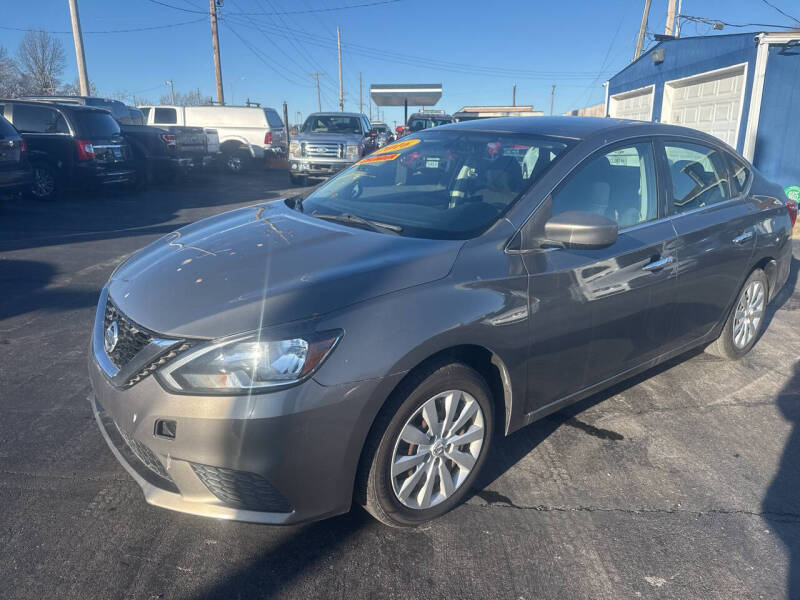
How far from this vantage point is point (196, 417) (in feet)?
7.06

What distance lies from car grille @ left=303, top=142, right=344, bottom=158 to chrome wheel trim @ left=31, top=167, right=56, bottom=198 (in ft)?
19.9

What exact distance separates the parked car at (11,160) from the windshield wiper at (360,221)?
8.76 metres

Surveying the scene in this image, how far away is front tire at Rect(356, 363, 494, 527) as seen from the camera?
2.42 m

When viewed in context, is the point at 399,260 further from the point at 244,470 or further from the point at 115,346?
the point at 115,346

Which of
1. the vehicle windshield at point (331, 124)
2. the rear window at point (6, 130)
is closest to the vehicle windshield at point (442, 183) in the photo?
the rear window at point (6, 130)

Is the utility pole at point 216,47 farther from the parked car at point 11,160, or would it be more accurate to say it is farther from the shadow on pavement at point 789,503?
the shadow on pavement at point 789,503

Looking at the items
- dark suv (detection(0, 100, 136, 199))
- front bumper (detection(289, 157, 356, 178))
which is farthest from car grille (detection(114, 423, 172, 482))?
front bumper (detection(289, 157, 356, 178))

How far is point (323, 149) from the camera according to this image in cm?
1582

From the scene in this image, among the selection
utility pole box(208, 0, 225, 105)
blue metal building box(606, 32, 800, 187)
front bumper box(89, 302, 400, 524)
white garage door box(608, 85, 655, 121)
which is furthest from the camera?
utility pole box(208, 0, 225, 105)

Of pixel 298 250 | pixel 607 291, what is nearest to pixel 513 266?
pixel 607 291

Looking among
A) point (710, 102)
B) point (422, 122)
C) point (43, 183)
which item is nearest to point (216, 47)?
point (422, 122)

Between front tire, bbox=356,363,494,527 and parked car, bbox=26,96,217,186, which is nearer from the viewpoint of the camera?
front tire, bbox=356,363,494,527

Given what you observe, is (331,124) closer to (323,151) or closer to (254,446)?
(323,151)

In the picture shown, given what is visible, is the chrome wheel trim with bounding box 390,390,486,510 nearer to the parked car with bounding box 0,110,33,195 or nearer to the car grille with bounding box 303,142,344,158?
the parked car with bounding box 0,110,33,195
